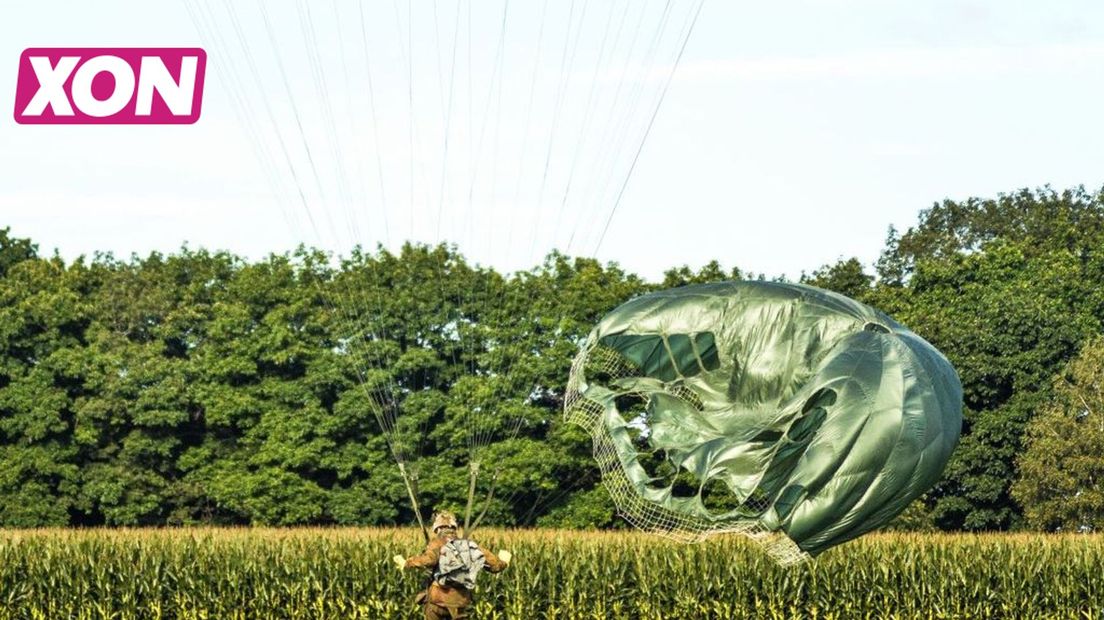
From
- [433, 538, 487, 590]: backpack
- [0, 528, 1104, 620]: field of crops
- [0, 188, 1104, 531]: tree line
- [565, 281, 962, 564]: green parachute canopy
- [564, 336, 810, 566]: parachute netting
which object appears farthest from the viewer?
[0, 188, 1104, 531]: tree line

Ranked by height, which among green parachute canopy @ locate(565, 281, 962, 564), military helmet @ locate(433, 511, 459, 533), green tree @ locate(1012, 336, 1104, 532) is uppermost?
green tree @ locate(1012, 336, 1104, 532)

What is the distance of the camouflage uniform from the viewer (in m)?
14.9

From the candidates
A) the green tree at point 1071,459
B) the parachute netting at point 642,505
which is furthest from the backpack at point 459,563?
the green tree at point 1071,459

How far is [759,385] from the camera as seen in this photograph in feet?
56.1

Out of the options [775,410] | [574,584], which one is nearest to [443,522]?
[775,410]

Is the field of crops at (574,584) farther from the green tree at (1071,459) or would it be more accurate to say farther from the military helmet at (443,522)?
the green tree at (1071,459)

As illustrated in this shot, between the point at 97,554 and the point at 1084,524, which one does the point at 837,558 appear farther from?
the point at 1084,524

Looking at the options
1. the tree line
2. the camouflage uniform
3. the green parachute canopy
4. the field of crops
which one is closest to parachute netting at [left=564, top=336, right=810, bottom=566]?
the green parachute canopy

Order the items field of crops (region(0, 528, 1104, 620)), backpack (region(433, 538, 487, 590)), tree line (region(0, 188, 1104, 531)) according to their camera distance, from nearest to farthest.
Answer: backpack (region(433, 538, 487, 590)) < field of crops (region(0, 528, 1104, 620)) < tree line (region(0, 188, 1104, 531))

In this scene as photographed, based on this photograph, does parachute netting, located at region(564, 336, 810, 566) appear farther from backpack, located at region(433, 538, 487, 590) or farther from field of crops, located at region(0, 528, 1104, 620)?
field of crops, located at region(0, 528, 1104, 620)

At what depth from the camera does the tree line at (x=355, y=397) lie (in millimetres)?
40250

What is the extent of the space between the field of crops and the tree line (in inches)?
538

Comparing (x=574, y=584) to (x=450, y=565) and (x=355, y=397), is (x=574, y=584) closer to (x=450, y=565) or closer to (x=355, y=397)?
(x=450, y=565)

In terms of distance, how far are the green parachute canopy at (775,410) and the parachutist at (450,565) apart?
2.14 m
